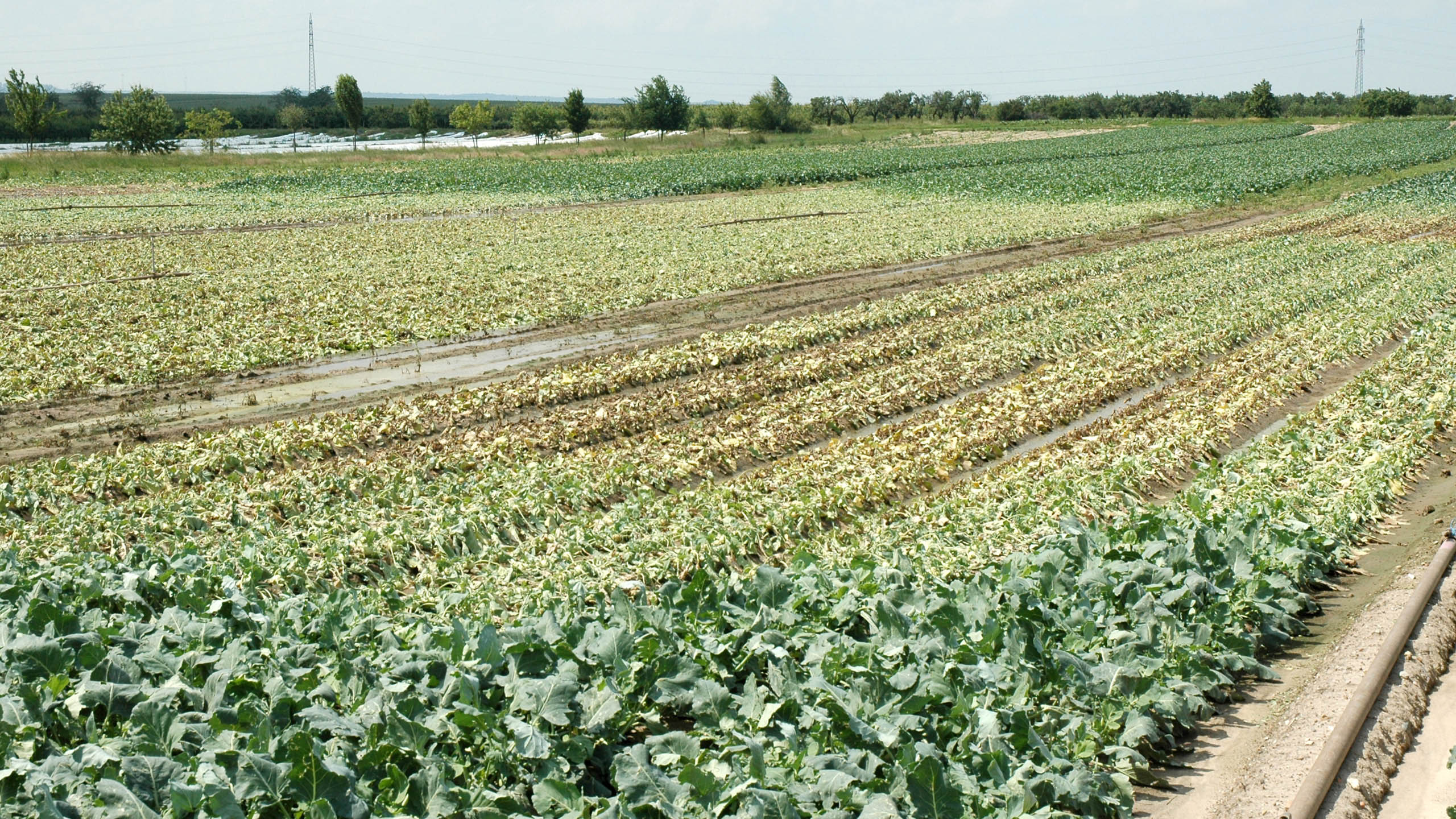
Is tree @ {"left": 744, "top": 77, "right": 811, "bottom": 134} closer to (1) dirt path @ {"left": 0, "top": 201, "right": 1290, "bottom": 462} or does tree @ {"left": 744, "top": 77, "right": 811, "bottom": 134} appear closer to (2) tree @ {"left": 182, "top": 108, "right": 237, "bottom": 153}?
(2) tree @ {"left": 182, "top": 108, "right": 237, "bottom": 153}

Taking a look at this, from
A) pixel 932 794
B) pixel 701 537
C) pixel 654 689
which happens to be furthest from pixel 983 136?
pixel 932 794

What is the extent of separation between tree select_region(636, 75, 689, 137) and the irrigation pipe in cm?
8898

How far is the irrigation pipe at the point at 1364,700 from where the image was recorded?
505cm

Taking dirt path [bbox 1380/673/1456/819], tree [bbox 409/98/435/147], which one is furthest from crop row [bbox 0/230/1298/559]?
tree [bbox 409/98/435/147]

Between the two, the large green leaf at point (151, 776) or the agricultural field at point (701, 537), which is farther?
the agricultural field at point (701, 537)

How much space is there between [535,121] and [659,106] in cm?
1531

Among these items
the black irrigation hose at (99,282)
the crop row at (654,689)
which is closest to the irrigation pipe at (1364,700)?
the crop row at (654,689)

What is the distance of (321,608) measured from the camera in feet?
20.7

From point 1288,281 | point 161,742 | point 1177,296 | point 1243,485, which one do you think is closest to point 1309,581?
point 1243,485

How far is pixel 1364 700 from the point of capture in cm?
589

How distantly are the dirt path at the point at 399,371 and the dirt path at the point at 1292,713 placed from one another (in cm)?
982

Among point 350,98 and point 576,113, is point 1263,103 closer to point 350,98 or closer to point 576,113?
point 576,113

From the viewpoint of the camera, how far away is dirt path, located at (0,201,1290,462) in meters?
12.0

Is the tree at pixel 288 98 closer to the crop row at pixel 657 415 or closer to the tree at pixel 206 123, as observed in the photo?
the tree at pixel 206 123
